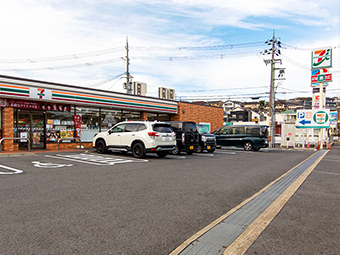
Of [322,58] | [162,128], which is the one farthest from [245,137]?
[322,58]

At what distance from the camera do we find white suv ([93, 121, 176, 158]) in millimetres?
13000

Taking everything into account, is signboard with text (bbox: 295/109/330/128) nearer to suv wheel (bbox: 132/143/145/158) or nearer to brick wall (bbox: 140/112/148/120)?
brick wall (bbox: 140/112/148/120)

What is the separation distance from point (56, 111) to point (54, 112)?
0.52ft

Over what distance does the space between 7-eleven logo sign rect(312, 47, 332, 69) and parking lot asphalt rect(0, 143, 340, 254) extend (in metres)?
27.6

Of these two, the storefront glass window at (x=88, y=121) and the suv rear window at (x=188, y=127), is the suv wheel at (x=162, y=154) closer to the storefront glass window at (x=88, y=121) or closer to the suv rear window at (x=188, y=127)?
the suv rear window at (x=188, y=127)

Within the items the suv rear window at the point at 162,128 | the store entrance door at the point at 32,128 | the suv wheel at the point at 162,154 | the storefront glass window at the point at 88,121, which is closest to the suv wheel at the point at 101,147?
the suv wheel at the point at 162,154

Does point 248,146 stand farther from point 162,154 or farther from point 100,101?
point 100,101

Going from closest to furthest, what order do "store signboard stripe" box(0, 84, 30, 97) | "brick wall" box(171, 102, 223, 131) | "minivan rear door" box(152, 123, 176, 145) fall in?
"minivan rear door" box(152, 123, 176, 145), "store signboard stripe" box(0, 84, 30, 97), "brick wall" box(171, 102, 223, 131)

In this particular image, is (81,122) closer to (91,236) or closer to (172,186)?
(172,186)

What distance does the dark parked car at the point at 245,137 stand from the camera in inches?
812

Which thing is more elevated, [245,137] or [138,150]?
[245,137]

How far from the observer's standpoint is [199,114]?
97.7ft

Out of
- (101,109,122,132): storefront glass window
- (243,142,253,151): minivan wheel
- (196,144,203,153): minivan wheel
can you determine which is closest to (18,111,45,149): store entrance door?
(101,109,122,132): storefront glass window

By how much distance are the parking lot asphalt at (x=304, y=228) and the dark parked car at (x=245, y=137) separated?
14.2m
